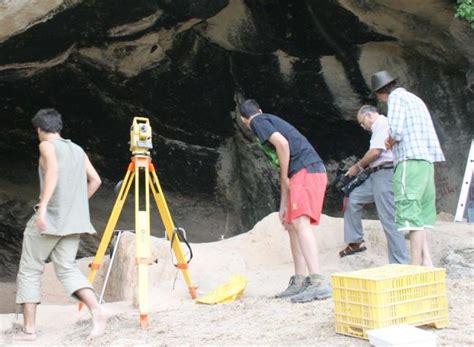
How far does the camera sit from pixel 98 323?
3.72 meters

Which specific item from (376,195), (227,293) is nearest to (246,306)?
(227,293)

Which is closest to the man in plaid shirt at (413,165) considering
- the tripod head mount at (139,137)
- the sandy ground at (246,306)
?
the sandy ground at (246,306)

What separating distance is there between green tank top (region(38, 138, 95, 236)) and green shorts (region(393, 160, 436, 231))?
77.8 inches

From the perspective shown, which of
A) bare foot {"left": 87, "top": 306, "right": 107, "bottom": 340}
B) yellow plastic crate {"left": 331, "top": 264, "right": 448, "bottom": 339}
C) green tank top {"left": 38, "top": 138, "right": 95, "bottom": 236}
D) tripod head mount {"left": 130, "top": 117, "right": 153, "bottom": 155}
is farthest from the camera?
tripod head mount {"left": 130, "top": 117, "right": 153, "bottom": 155}

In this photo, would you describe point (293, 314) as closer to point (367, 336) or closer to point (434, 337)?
point (367, 336)

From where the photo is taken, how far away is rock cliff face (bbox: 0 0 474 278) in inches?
313

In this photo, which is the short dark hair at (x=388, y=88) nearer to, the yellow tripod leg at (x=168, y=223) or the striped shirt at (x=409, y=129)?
the striped shirt at (x=409, y=129)

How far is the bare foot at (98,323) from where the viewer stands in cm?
370

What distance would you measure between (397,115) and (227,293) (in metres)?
1.65

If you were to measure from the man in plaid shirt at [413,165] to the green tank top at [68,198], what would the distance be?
2008mm

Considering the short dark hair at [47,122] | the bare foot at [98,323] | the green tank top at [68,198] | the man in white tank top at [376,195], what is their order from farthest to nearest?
the man in white tank top at [376,195]
the short dark hair at [47,122]
the green tank top at [68,198]
the bare foot at [98,323]

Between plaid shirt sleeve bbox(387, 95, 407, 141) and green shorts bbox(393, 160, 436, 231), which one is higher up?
plaid shirt sleeve bbox(387, 95, 407, 141)

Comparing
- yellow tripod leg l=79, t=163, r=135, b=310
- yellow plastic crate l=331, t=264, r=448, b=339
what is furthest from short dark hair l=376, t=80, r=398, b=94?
yellow tripod leg l=79, t=163, r=135, b=310

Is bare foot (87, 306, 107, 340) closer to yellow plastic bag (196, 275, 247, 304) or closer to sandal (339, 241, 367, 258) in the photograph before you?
yellow plastic bag (196, 275, 247, 304)
